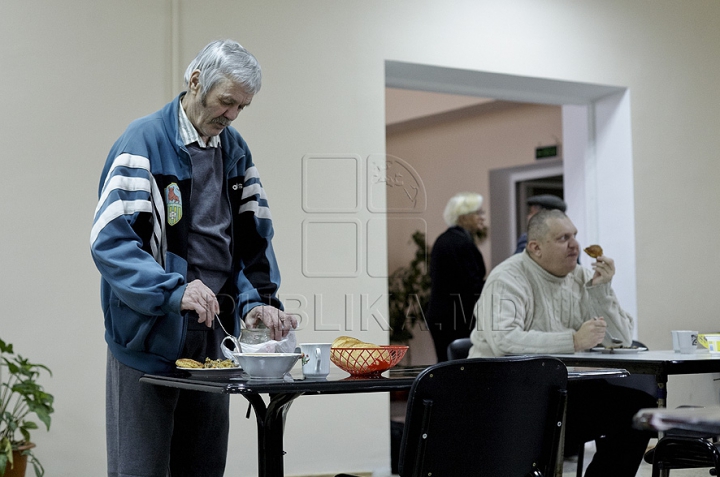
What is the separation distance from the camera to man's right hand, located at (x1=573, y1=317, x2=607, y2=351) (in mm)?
3100

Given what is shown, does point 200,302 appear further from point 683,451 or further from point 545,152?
point 545,152

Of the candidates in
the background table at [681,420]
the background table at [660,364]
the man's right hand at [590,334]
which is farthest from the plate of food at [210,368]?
the man's right hand at [590,334]

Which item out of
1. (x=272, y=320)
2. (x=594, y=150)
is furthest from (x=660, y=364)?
(x=594, y=150)

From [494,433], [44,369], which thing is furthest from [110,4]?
[494,433]

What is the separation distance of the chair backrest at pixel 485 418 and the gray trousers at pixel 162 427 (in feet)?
2.04

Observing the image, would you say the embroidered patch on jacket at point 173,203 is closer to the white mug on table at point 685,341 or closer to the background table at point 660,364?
the background table at point 660,364

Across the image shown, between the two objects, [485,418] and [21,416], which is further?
[21,416]

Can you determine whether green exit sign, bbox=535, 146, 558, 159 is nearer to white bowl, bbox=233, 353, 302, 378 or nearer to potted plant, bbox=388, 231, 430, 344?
potted plant, bbox=388, 231, 430, 344

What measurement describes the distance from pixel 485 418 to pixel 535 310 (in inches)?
68.1

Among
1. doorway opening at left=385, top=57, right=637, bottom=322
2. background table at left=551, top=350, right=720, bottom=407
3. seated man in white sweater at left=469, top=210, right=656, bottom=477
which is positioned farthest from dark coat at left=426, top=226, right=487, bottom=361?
background table at left=551, top=350, right=720, bottom=407

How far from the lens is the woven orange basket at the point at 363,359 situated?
6.24ft

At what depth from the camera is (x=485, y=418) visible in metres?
1.71

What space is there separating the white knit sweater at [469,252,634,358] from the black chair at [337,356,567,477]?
4.40ft

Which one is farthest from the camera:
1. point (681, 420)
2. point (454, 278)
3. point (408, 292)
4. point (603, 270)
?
point (408, 292)
